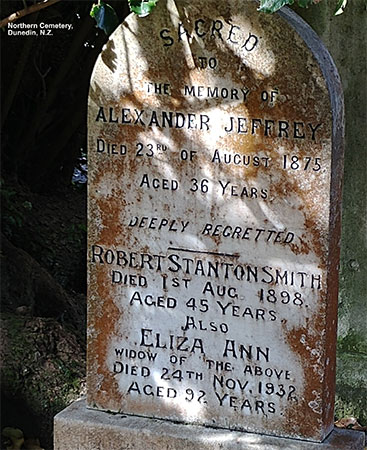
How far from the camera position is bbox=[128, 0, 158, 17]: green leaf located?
11.3ft

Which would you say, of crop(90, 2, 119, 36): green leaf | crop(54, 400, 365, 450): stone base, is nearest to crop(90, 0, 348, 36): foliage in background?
crop(90, 2, 119, 36): green leaf

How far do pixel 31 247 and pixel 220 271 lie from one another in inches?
129

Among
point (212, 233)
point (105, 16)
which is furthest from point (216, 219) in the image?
point (105, 16)

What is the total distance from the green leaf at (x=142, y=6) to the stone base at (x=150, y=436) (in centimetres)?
150

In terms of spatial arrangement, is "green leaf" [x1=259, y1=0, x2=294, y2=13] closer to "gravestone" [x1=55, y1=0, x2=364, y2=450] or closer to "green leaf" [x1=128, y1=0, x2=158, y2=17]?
"gravestone" [x1=55, y1=0, x2=364, y2=450]

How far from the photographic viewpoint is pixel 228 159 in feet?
11.3

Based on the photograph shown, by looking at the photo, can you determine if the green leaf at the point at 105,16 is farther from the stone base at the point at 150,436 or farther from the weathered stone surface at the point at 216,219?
the stone base at the point at 150,436

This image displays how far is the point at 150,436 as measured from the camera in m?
3.63

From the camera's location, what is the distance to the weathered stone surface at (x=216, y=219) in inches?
132

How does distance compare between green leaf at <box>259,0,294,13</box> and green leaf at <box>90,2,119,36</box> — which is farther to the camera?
green leaf at <box>90,2,119,36</box>

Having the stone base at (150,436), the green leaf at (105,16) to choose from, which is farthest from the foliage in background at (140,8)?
the stone base at (150,436)

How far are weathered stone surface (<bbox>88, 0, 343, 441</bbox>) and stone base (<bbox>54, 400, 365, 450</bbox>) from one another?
47 mm

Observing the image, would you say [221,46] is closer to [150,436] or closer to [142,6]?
[142,6]

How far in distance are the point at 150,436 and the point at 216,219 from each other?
0.84m
